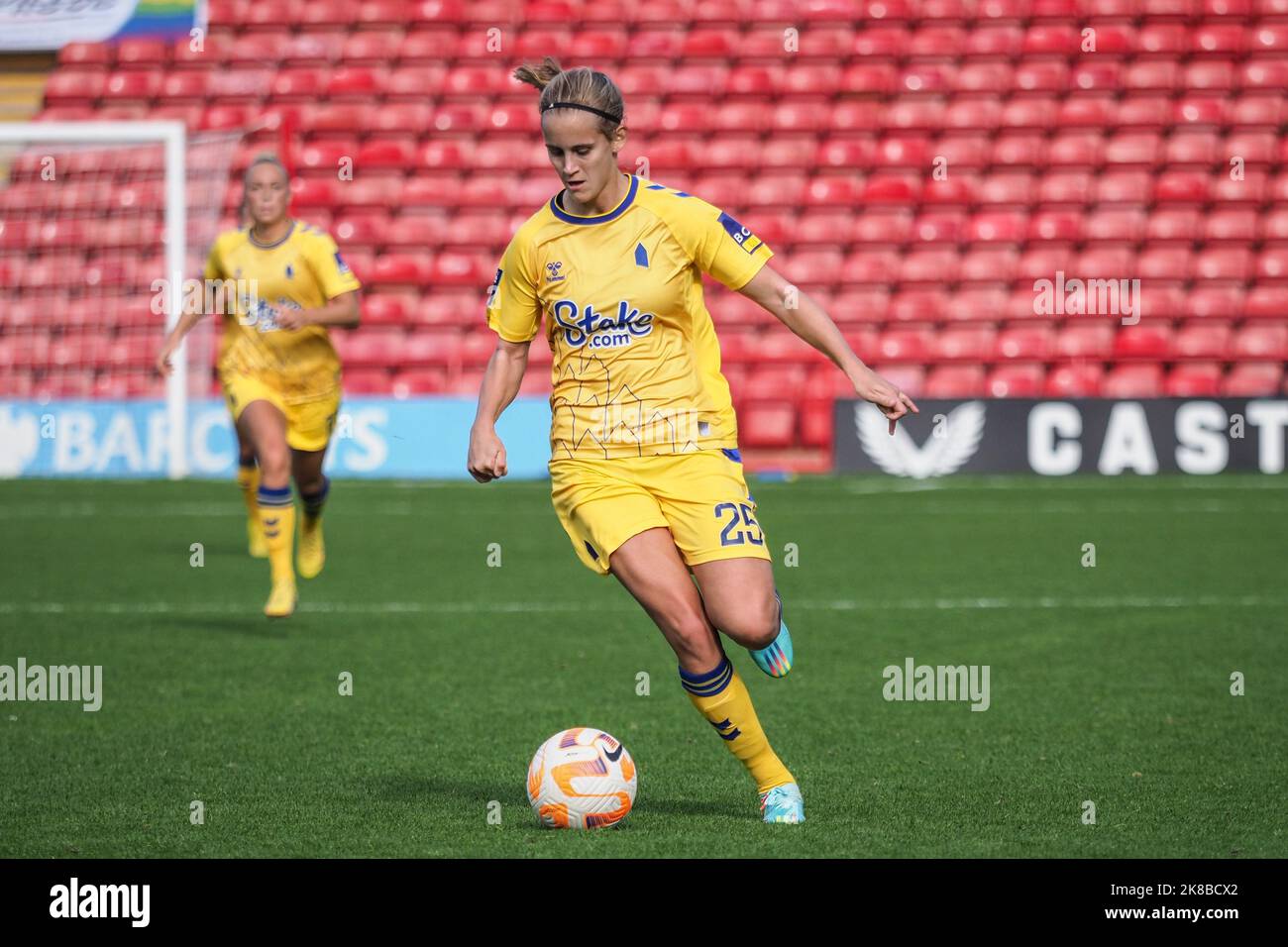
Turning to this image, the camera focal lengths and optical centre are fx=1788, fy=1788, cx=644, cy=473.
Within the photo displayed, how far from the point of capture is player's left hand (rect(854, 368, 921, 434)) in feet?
14.7

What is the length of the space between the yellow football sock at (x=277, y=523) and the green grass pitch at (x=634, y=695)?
0.36m

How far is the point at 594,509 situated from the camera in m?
4.87

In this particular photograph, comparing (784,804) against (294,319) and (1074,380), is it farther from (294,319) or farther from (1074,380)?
(1074,380)

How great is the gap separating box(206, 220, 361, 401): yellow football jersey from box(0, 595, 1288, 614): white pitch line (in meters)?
1.18

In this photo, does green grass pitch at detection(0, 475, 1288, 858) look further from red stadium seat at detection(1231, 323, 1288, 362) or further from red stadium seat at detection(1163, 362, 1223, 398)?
red stadium seat at detection(1231, 323, 1288, 362)

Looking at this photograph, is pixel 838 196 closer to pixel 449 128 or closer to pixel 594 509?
pixel 449 128

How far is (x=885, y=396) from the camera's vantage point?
4.54 metres

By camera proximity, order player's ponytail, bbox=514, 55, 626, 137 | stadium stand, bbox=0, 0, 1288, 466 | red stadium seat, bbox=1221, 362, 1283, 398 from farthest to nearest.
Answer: stadium stand, bbox=0, 0, 1288, 466, red stadium seat, bbox=1221, 362, 1283, 398, player's ponytail, bbox=514, 55, 626, 137

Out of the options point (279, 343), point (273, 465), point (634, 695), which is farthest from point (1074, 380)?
point (634, 695)

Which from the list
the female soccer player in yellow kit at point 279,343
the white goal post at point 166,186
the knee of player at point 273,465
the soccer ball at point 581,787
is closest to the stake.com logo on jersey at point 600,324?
the soccer ball at point 581,787

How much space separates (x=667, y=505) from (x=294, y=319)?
13.3 feet

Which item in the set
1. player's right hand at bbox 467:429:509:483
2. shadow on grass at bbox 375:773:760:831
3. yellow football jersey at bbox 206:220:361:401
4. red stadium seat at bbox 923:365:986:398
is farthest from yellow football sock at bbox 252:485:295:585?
red stadium seat at bbox 923:365:986:398

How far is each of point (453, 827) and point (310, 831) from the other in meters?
0.38

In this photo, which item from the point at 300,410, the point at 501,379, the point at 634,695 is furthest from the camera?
the point at 300,410
